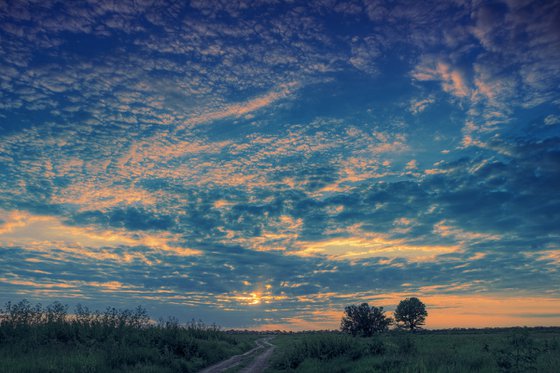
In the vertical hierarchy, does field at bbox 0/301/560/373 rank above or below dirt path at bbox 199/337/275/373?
above

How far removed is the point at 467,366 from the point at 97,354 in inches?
865

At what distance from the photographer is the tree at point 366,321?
79.8 meters

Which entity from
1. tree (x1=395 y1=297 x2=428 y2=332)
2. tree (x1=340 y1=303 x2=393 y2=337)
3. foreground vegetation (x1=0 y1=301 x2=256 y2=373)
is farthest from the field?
tree (x1=395 y1=297 x2=428 y2=332)

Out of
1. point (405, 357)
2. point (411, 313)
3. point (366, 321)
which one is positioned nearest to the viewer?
point (405, 357)

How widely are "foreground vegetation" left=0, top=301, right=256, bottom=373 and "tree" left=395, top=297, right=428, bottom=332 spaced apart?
82920 mm

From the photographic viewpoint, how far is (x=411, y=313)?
10525 cm

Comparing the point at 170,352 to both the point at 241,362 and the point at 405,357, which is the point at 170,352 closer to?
the point at 241,362

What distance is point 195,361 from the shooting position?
2888 cm

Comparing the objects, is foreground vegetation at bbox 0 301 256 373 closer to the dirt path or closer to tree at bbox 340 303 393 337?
the dirt path

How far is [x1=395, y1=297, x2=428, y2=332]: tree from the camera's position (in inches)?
4134

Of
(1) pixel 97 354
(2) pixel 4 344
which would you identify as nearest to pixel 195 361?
(1) pixel 97 354

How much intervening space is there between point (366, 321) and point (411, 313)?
106ft

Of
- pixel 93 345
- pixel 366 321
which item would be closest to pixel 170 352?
pixel 93 345

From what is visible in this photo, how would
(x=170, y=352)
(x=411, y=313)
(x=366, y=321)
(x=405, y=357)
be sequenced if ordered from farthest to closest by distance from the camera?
1. (x=411, y=313)
2. (x=366, y=321)
3. (x=170, y=352)
4. (x=405, y=357)
